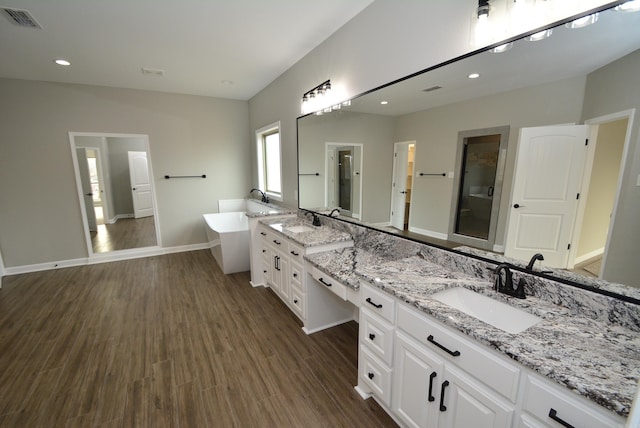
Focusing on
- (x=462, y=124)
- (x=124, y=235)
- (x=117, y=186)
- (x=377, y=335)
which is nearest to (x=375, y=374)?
(x=377, y=335)

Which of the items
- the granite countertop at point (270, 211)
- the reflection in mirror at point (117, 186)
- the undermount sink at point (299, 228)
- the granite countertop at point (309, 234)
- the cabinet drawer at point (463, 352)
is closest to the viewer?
the cabinet drawer at point (463, 352)

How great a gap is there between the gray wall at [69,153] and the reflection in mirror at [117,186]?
134cm

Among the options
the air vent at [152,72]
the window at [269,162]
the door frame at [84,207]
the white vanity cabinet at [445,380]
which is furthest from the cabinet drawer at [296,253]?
the door frame at [84,207]

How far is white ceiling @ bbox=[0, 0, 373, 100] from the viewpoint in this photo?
2197 mm

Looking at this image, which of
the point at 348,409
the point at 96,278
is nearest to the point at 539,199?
the point at 348,409

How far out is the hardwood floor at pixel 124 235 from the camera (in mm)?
5137

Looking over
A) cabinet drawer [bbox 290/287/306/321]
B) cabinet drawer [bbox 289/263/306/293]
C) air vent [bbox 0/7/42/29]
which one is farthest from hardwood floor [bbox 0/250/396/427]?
air vent [bbox 0/7/42/29]

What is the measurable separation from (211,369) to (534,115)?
2670 millimetres

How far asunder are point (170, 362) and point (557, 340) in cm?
252

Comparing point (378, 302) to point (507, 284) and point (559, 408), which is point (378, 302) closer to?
point (507, 284)

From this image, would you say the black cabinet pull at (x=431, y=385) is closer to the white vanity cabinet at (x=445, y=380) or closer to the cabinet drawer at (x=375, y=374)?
the white vanity cabinet at (x=445, y=380)

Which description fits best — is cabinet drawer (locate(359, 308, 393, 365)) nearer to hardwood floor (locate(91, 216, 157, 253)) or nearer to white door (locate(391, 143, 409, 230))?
white door (locate(391, 143, 409, 230))

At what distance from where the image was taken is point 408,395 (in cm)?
145

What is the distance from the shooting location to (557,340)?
101 cm
